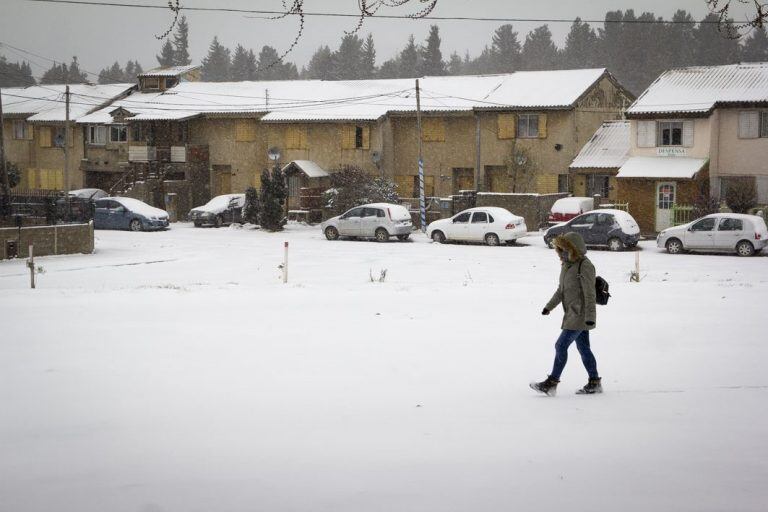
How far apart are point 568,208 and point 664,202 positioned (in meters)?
4.61

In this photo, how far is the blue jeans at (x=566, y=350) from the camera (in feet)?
31.8

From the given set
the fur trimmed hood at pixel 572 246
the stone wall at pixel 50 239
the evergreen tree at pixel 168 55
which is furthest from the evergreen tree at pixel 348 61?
the fur trimmed hood at pixel 572 246

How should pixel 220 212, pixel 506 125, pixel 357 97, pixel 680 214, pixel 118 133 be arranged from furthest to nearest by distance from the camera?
pixel 118 133 < pixel 357 97 < pixel 506 125 < pixel 220 212 < pixel 680 214

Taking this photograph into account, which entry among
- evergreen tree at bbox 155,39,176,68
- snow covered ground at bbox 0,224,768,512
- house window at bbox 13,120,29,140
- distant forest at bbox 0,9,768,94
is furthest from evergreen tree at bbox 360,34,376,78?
snow covered ground at bbox 0,224,768,512

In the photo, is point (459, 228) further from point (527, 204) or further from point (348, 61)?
point (348, 61)

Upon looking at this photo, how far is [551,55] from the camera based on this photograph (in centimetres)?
13650

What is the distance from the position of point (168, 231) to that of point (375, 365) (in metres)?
32.6

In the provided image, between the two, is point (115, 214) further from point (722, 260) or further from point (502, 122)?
point (722, 260)

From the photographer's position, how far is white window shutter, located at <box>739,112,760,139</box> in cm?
3819

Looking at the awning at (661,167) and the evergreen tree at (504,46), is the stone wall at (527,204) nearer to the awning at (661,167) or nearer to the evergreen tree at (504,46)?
the awning at (661,167)

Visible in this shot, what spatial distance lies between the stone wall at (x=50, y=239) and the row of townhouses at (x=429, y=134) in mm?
19762

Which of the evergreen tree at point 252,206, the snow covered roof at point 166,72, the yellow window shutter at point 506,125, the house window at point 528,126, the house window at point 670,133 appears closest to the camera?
the house window at point 670,133

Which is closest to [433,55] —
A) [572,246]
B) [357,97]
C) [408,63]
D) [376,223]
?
[408,63]

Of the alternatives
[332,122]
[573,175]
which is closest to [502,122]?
[573,175]
